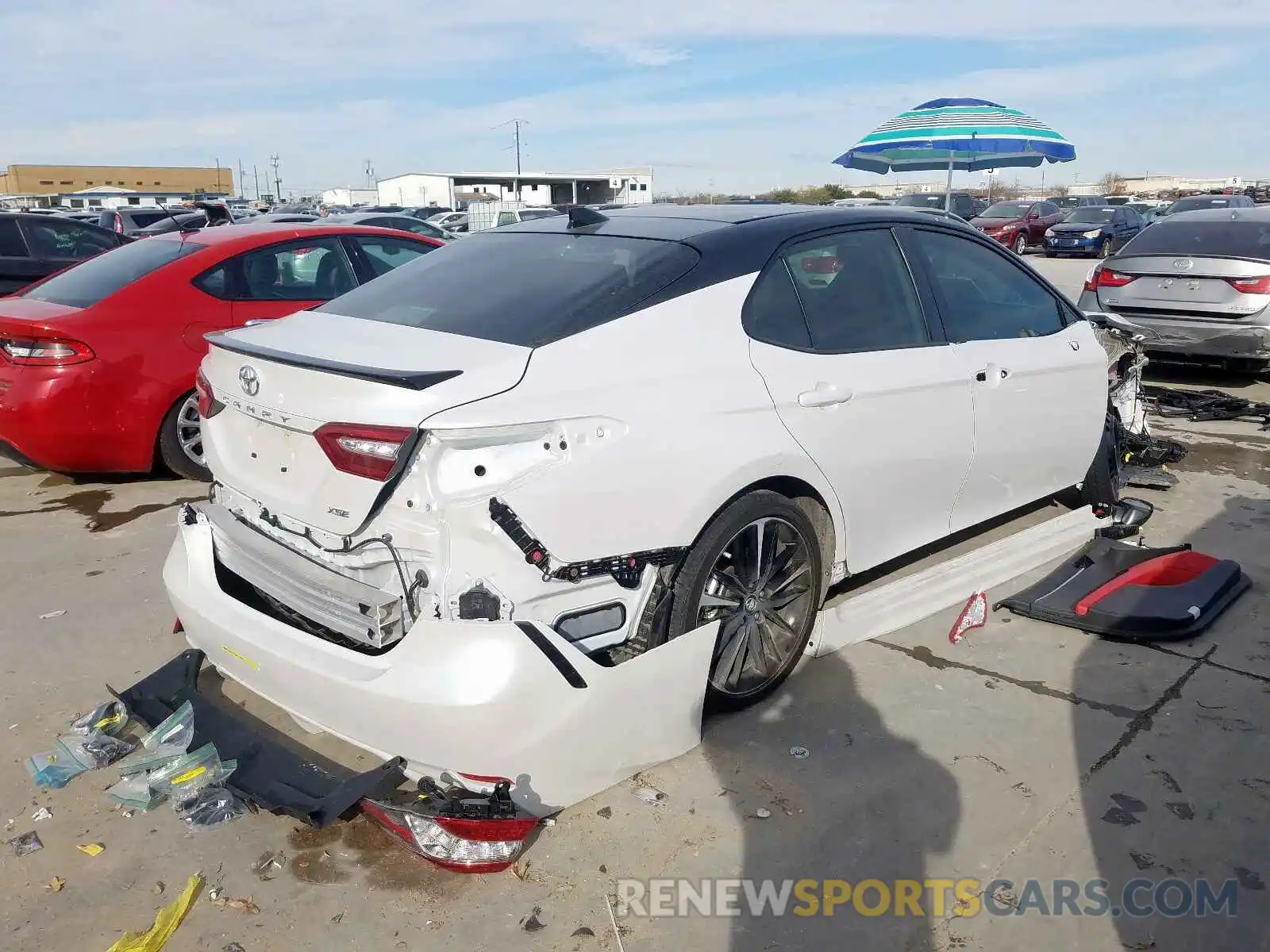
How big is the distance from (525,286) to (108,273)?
3.98 metres

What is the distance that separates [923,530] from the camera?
12.8ft

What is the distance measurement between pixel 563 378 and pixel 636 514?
42 cm

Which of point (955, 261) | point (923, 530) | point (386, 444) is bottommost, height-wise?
point (923, 530)

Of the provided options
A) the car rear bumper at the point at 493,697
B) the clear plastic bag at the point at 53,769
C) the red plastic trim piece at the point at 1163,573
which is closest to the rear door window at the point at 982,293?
the red plastic trim piece at the point at 1163,573

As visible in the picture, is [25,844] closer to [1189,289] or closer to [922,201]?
[1189,289]

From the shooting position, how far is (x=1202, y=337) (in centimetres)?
785

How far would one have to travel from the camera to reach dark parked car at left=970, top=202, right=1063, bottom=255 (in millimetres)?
24859

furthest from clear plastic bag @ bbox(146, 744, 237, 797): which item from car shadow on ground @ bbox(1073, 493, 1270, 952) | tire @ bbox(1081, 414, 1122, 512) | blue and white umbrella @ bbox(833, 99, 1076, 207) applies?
blue and white umbrella @ bbox(833, 99, 1076, 207)

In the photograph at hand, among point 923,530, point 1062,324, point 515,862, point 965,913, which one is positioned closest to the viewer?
point 965,913

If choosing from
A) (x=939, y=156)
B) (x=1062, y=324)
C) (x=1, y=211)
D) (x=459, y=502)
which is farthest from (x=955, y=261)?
(x=939, y=156)

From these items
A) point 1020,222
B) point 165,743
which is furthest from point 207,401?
point 1020,222

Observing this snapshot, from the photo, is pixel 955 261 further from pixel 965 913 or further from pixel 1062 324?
pixel 965 913

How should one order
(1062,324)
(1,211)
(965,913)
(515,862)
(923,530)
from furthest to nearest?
(1,211) → (1062,324) → (923,530) → (515,862) → (965,913)

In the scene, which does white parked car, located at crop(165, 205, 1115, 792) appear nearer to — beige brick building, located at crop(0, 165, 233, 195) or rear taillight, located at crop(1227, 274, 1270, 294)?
rear taillight, located at crop(1227, 274, 1270, 294)
